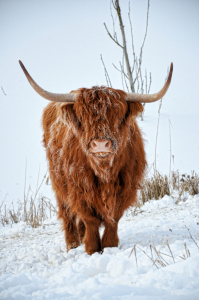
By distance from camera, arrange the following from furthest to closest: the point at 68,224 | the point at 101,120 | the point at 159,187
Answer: the point at 159,187 < the point at 68,224 < the point at 101,120

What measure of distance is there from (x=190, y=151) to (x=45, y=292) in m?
6.89

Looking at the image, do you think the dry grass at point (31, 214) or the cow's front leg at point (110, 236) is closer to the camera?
the cow's front leg at point (110, 236)

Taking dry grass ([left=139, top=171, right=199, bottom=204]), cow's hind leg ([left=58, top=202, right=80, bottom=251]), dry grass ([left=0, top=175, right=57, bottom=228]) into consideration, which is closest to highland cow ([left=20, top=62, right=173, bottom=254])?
cow's hind leg ([left=58, top=202, right=80, bottom=251])

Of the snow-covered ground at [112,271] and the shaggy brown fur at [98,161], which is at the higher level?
the shaggy brown fur at [98,161]

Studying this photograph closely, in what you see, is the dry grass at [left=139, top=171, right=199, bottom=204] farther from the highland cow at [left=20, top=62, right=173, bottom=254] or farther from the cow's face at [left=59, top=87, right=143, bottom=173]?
the cow's face at [left=59, top=87, right=143, bottom=173]

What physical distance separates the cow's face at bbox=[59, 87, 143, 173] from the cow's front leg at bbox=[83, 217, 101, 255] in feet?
2.08

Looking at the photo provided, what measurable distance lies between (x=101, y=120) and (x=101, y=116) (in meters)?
0.04

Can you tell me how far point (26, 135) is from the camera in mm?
11961

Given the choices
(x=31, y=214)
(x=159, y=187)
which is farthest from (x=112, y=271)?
(x=159, y=187)

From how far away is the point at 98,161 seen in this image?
209cm

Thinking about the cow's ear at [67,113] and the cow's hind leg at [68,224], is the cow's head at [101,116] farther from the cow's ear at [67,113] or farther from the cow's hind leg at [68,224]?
the cow's hind leg at [68,224]

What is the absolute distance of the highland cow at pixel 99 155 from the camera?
199cm

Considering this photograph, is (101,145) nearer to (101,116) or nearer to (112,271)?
(101,116)

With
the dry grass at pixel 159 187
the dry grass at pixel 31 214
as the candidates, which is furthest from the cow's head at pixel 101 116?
the dry grass at pixel 159 187
